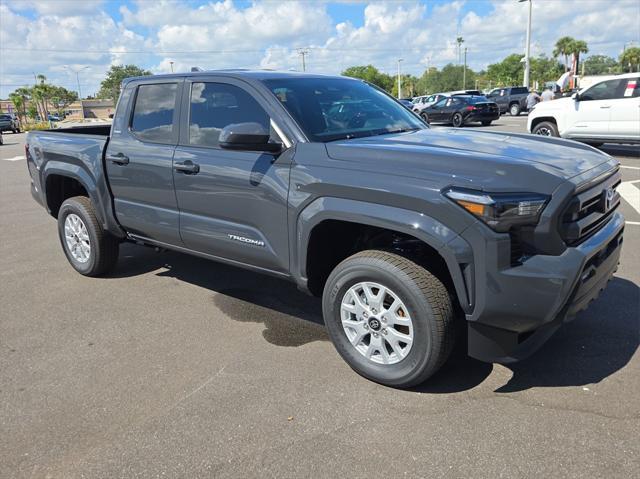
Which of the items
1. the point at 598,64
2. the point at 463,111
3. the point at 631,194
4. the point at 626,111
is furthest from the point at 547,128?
the point at 598,64

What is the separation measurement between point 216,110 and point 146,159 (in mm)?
770

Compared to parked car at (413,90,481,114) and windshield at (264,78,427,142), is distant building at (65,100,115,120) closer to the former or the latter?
parked car at (413,90,481,114)

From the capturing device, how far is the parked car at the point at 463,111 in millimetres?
23141

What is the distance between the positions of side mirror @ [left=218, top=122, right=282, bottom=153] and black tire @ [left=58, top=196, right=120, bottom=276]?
91.2 inches

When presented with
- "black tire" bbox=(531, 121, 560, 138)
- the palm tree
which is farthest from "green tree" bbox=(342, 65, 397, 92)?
"black tire" bbox=(531, 121, 560, 138)

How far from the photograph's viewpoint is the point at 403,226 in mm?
2973

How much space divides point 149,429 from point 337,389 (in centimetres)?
Result: 108

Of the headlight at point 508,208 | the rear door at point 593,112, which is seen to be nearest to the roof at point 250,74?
the headlight at point 508,208

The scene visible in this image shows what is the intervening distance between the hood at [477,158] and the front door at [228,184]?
54 cm

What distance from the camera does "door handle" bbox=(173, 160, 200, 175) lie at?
403 centimetres

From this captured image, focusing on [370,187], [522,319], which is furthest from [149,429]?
[522,319]

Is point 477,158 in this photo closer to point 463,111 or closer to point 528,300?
point 528,300

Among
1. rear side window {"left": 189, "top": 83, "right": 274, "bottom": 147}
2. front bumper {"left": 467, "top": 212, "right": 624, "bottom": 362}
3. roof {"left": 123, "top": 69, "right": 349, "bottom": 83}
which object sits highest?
roof {"left": 123, "top": 69, "right": 349, "bottom": 83}

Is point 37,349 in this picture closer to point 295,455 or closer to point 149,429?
point 149,429
